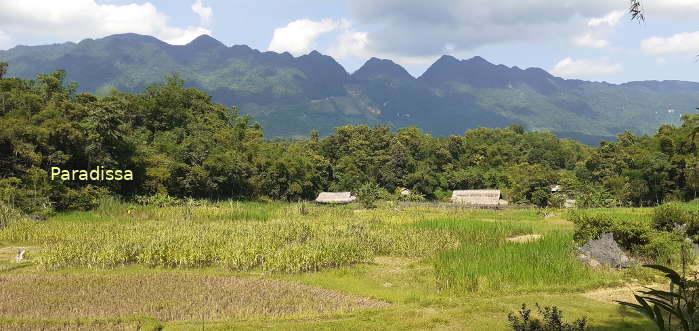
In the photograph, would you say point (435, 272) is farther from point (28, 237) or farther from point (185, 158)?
point (185, 158)

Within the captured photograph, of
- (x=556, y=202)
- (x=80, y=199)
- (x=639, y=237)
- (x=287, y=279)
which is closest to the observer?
(x=287, y=279)

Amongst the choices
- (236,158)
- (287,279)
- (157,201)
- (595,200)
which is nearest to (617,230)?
(287,279)

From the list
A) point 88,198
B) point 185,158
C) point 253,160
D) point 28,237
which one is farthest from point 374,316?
point 253,160

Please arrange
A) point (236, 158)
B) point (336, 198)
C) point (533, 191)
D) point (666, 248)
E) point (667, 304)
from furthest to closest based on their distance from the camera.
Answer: point (336, 198) < point (533, 191) < point (236, 158) < point (666, 248) < point (667, 304)

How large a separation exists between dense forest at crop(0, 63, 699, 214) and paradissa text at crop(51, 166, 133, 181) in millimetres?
428

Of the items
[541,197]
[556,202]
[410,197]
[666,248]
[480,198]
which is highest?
[666,248]

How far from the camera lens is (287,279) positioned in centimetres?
1328

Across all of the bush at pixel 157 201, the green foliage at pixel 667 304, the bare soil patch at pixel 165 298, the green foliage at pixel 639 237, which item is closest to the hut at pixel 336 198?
the bush at pixel 157 201

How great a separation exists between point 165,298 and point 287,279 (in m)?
3.45

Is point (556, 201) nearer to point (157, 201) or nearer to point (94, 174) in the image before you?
point (157, 201)

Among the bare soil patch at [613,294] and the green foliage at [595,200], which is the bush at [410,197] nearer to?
the green foliage at [595,200]

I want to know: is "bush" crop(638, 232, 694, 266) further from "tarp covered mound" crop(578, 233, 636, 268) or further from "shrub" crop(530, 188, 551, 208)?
"shrub" crop(530, 188, 551, 208)

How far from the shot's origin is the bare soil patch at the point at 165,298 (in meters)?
10.0

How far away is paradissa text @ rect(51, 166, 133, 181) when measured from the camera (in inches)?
1121
